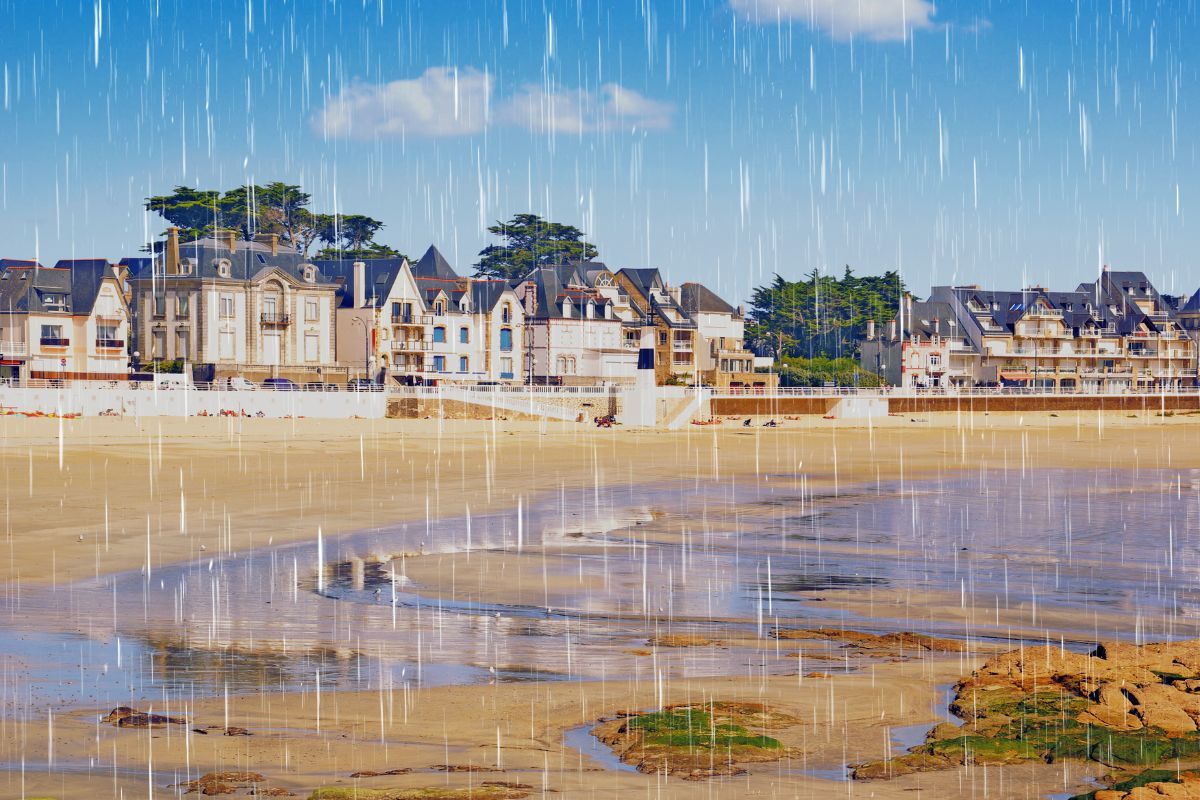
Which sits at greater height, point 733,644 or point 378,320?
point 378,320

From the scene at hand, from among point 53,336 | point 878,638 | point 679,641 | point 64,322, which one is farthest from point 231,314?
point 878,638

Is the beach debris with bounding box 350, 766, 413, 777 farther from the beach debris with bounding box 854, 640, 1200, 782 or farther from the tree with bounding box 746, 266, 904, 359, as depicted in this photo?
the tree with bounding box 746, 266, 904, 359

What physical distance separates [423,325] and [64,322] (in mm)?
22988

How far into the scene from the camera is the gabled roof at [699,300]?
115 m

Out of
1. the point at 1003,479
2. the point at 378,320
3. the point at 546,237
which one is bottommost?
the point at 1003,479

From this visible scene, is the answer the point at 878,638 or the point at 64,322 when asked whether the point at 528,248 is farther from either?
the point at 878,638

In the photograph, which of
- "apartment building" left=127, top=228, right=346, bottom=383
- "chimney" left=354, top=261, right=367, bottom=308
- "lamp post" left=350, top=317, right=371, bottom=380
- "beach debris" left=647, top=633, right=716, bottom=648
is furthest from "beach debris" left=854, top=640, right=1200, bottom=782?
"chimney" left=354, top=261, right=367, bottom=308

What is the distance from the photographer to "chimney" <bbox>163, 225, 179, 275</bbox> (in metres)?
78.8

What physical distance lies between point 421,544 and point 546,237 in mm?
105446

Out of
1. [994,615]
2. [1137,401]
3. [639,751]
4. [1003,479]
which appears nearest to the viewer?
[639,751]

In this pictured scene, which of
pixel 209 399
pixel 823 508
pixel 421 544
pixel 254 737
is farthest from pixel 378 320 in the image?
pixel 254 737

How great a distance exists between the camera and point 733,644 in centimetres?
1398

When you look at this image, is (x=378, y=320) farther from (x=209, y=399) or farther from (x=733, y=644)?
(x=733, y=644)

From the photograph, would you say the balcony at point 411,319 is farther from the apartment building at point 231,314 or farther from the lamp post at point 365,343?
the apartment building at point 231,314
